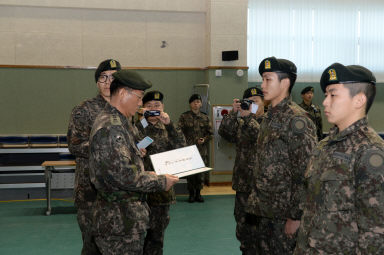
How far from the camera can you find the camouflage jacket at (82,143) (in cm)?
330

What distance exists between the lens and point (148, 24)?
923 centimetres

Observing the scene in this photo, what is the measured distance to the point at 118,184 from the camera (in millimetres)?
2453

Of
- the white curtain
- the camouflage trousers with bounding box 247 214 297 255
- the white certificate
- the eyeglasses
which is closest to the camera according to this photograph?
the camouflage trousers with bounding box 247 214 297 255

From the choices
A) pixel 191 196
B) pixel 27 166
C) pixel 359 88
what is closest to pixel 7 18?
pixel 27 166

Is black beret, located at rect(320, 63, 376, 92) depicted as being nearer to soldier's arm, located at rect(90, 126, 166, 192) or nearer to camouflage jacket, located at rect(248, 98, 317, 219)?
camouflage jacket, located at rect(248, 98, 317, 219)

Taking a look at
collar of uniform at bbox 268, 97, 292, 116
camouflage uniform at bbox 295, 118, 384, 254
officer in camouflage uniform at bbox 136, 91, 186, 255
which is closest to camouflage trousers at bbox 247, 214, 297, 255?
collar of uniform at bbox 268, 97, 292, 116

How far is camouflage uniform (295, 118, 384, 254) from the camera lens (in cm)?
174

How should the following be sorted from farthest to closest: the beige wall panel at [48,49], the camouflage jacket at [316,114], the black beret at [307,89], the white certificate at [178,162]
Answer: the black beret at [307,89], the camouflage jacket at [316,114], the beige wall panel at [48,49], the white certificate at [178,162]

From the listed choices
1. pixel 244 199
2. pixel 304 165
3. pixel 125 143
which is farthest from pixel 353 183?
pixel 244 199

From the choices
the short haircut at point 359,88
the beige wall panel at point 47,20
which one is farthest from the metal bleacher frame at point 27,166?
the short haircut at point 359,88

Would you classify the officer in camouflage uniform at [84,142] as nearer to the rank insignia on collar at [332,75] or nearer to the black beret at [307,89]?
the rank insignia on collar at [332,75]

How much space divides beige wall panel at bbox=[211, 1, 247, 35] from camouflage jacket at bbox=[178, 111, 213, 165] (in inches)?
75.5

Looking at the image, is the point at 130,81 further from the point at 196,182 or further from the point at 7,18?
the point at 7,18

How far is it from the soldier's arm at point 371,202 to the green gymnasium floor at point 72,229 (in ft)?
10.7
